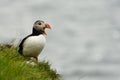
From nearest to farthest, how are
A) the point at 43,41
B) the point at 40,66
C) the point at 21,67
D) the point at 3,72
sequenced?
the point at 3,72, the point at 21,67, the point at 40,66, the point at 43,41

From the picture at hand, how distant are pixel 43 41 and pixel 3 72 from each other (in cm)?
578

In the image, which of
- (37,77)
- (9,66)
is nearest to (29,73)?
(37,77)

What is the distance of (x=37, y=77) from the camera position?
423 inches

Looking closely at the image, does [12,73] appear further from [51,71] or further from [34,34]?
[34,34]

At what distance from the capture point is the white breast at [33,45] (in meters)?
14.7

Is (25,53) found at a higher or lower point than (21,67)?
higher

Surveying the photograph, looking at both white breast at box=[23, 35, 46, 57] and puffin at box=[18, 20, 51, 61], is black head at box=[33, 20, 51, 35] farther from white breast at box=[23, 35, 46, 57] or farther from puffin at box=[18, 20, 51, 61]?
white breast at box=[23, 35, 46, 57]

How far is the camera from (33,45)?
48.3ft

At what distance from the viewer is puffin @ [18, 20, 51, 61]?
14.7 metres

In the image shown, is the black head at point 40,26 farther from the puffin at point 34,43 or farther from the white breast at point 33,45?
the white breast at point 33,45

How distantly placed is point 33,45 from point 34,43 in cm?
10

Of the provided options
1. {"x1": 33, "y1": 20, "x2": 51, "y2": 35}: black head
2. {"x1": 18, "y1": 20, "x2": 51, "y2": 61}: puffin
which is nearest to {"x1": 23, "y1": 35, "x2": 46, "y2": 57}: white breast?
{"x1": 18, "y1": 20, "x2": 51, "y2": 61}: puffin

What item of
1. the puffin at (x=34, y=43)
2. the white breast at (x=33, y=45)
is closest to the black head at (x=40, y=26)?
the puffin at (x=34, y=43)

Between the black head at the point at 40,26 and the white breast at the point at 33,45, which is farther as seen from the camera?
the black head at the point at 40,26
